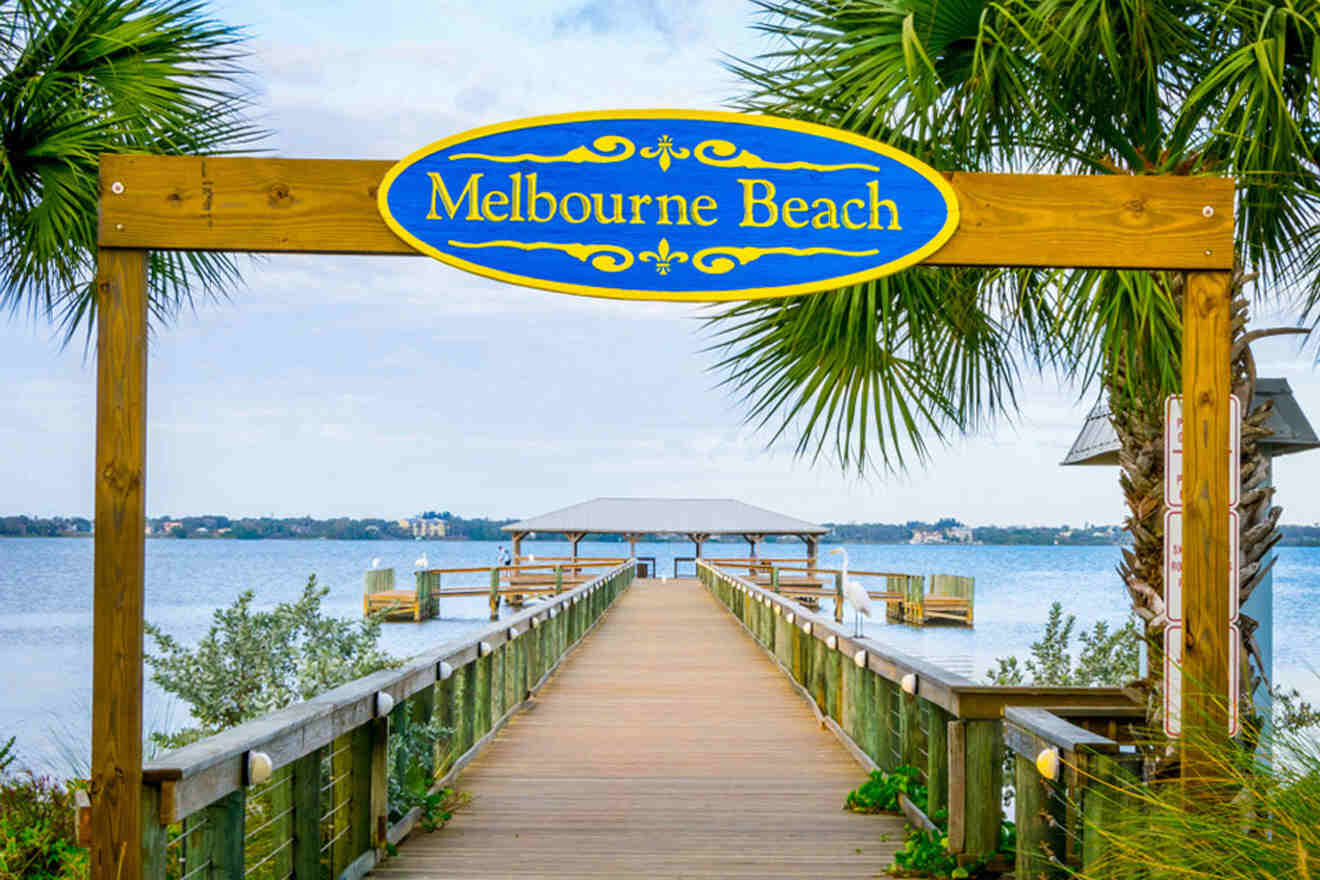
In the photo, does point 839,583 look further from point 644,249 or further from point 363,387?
point 363,387

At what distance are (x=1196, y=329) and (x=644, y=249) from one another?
1.93m

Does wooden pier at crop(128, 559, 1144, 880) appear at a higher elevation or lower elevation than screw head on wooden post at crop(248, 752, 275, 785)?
lower

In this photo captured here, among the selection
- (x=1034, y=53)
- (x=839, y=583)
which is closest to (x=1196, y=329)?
(x=1034, y=53)

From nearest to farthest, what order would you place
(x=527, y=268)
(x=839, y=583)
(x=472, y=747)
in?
(x=527, y=268)
(x=472, y=747)
(x=839, y=583)

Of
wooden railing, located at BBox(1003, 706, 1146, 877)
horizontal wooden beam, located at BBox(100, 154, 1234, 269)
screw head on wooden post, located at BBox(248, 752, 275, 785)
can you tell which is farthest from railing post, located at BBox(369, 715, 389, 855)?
wooden railing, located at BBox(1003, 706, 1146, 877)

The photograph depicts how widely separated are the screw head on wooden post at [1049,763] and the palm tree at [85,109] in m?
6.25

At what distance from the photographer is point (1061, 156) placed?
5879mm

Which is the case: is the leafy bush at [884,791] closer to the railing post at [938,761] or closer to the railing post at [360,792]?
the railing post at [938,761]

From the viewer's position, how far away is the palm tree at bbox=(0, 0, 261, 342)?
756cm

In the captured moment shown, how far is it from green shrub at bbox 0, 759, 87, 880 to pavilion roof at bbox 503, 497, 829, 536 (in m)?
30.5

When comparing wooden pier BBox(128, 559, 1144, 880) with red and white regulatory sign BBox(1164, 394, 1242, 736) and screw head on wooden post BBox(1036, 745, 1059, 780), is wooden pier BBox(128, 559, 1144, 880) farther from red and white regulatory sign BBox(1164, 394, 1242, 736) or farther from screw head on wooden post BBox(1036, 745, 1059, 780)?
red and white regulatory sign BBox(1164, 394, 1242, 736)

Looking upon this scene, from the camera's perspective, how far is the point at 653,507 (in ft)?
151

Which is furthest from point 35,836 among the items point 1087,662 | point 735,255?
→ point 1087,662

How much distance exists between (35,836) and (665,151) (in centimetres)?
585
